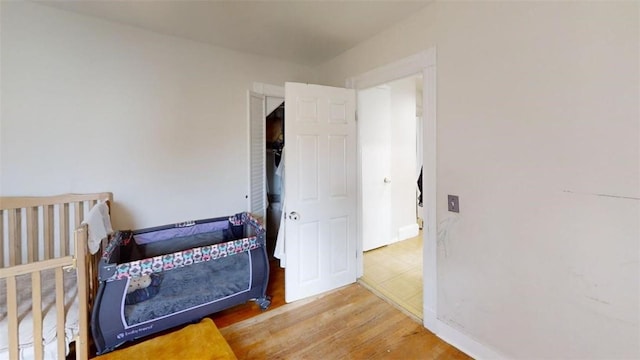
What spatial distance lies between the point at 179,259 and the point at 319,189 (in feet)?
4.15

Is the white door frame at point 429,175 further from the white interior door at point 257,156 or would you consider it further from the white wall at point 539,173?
the white interior door at point 257,156

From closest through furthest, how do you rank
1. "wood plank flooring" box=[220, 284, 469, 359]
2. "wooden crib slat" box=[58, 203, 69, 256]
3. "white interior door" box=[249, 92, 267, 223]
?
"wood plank flooring" box=[220, 284, 469, 359]
"wooden crib slat" box=[58, 203, 69, 256]
"white interior door" box=[249, 92, 267, 223]

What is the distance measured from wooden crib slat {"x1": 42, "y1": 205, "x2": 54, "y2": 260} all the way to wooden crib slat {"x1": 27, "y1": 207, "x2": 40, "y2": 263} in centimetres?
5

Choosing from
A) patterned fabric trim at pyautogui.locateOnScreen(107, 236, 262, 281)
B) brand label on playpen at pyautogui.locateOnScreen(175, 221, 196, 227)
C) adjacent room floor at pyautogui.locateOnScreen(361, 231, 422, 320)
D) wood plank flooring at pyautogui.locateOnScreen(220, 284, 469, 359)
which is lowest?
wood plank flooring at pyautogui.locateOnScreen(220, 284, 469, 359)

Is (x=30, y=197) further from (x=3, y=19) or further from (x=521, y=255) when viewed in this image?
(x=521, y=255)

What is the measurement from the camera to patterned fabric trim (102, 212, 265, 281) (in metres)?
1.72

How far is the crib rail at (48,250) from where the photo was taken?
1359 millimetres

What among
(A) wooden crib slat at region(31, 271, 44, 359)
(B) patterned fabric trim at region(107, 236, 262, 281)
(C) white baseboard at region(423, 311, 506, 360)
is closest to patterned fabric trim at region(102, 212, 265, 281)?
(B) patterned fabric trim at region(107, 236, 262, 281)

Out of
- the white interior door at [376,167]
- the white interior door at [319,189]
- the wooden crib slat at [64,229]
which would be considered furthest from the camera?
the white interior door at [376,167]

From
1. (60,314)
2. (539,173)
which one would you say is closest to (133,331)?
(60,314)

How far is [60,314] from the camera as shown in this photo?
1437 mm

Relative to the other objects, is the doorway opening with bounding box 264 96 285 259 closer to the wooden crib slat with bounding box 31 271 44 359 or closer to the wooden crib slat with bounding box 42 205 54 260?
the wooden crib slat with bounding box 42 205 54 260

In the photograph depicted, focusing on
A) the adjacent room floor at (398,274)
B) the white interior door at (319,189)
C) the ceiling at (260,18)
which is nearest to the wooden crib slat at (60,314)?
the white interior door at (319,189)

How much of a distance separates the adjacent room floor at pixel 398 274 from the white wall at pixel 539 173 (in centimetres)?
51
